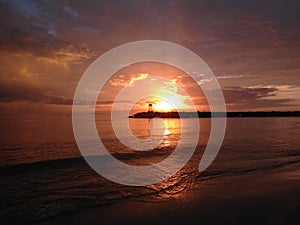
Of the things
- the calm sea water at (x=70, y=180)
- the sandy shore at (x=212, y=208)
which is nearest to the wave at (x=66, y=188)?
the calm sea water at (x=70, y=180)

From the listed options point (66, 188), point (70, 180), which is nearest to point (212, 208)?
point (66, 188)

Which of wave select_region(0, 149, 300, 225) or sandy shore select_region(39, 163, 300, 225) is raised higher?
sandy shore select_region(39, 163, 300, 225)

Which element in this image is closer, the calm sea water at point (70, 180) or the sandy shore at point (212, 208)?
the sandy shore at point (212, 208)

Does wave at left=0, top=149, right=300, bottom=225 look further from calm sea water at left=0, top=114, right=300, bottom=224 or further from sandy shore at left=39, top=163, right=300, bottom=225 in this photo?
sandy shore at left=39, top=163, right=300, bottom=225

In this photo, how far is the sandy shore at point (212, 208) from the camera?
7941 mm

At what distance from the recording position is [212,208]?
29.7 ft

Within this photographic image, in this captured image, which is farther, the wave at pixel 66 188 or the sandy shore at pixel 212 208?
the wave at pixel 66 188

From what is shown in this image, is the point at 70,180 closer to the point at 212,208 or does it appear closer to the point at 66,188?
the point at 66,188

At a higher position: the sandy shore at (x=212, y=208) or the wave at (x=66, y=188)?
the sandy shore at (x=212, y=208)

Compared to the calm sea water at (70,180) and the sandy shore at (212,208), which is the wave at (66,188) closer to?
the calm sea water at (70,180)

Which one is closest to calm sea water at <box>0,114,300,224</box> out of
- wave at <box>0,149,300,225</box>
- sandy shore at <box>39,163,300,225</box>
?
wave at <box>0,149,300,225</box>

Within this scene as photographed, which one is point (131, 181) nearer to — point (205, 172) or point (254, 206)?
point (205, 172)

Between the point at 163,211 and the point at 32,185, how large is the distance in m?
7.39

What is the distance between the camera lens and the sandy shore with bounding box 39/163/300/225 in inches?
313
